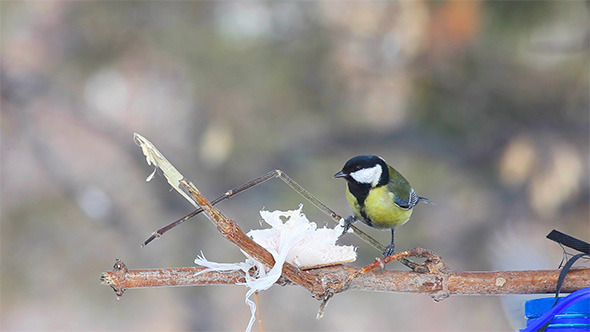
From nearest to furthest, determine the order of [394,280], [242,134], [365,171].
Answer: [394,280] < [365,171] < [242,134]

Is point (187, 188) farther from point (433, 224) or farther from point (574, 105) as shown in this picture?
point (574, 105)

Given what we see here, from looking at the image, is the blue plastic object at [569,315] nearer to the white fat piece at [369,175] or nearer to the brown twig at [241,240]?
the brown twig at [241,240]

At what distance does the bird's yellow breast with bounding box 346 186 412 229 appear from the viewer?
3.98ft

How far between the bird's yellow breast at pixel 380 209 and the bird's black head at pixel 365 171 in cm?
2

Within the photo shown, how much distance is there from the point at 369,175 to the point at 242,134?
48.8 inches

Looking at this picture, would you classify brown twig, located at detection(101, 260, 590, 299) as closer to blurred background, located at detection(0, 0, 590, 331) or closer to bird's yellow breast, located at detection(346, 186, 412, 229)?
bird's yellow breast, located at detection(346, 186, 412, 229)

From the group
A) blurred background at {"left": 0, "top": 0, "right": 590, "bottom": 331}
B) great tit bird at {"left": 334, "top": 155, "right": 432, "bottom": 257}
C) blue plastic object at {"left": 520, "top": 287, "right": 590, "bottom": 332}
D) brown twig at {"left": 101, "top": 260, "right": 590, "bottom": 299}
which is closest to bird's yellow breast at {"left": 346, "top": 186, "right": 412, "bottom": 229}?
great tit bird at {"left": 334, "top": 155, "right": 432, "bottom": 257}

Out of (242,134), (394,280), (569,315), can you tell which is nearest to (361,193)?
(394,280)

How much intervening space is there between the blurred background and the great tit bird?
1.03 meters

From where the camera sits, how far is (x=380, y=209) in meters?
1.22

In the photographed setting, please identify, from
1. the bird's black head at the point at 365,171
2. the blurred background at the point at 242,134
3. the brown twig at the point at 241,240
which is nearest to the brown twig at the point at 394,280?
the brown twig at the point at 241,240

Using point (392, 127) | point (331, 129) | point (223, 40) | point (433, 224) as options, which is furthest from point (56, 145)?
point (433, 224)

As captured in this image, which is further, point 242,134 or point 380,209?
point 242,134

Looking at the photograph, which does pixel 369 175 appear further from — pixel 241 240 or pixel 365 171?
pixel 241 240
